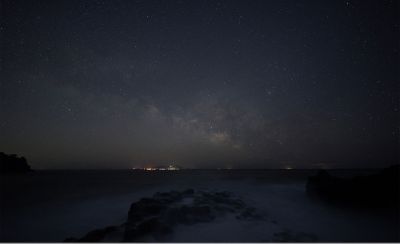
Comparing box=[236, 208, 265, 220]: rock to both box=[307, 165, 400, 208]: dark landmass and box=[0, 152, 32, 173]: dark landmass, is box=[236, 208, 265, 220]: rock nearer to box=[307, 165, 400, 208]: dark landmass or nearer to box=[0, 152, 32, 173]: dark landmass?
box=[307, 165, 400, 208]: dark landmass

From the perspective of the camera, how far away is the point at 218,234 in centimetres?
502

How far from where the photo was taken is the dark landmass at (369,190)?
20.6 ft

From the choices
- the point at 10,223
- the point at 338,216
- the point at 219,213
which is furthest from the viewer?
the point at 10,223

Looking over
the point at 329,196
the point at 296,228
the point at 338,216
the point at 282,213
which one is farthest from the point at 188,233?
the point at 329,196

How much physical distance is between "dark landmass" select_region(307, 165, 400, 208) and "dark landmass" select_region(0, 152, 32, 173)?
135ft

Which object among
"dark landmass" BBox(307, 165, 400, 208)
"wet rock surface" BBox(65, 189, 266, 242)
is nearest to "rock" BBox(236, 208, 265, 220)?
"wet rock surface" BBox(65, 189, 266, 242)

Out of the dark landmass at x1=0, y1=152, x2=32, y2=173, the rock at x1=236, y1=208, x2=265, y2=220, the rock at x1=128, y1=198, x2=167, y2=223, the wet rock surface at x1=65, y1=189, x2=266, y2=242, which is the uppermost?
the dark landmass at x1=0, y1=152, x2=32, y2=173

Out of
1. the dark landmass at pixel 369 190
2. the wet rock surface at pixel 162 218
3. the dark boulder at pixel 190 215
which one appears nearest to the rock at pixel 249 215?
the wet rock surface at pixel 162 218

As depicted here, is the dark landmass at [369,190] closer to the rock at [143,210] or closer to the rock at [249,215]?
the rock at [249,215]

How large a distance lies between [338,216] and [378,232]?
120 centimetres

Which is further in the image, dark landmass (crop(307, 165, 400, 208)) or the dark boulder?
dark landmass (crop(307, 165, 400, 208))

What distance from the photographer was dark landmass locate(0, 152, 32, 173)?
110ft

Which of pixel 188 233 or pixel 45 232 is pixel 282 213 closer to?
pixel 188 233

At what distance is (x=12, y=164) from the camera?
36.2 meters
